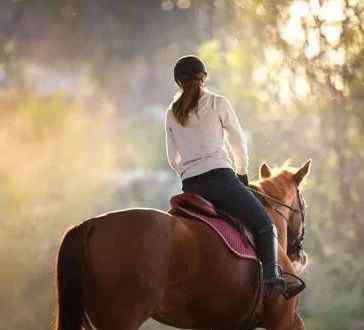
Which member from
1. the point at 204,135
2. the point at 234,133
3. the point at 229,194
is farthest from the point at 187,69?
the point at 229,194

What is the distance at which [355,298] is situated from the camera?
18578mm

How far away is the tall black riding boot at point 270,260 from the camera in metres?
7.52

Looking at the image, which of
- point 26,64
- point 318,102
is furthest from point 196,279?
point 26,64

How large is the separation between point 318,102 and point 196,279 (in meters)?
14.5

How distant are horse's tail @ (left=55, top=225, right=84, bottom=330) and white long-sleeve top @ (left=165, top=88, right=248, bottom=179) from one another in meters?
1.27

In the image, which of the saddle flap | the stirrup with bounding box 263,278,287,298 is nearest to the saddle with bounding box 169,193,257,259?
the saddle flap

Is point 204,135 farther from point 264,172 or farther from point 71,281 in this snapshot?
point 264,172

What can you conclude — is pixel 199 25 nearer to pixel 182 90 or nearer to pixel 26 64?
pixel 26 64

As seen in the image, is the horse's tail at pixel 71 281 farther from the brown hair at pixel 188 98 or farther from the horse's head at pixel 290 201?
the horse's head at pixel 290 201

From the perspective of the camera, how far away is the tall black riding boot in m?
7.52

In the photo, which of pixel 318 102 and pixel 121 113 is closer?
pixel 318 102

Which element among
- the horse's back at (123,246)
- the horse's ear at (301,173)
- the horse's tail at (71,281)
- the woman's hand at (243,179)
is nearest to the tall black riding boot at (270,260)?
the woman's hand at (243,179)

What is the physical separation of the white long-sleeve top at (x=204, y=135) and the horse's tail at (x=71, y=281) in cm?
127

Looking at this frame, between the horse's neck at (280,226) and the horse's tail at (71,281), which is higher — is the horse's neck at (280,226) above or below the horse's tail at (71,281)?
above
